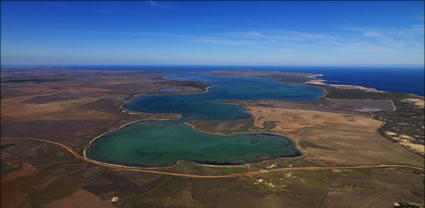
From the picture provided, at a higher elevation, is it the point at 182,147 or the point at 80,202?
the point at 182,147

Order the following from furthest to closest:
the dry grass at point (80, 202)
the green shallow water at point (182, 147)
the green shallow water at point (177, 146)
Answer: the green shallow water at point (177, 146) < the green shallow water at point (182, 147) < the dry grass at point (80, 202)

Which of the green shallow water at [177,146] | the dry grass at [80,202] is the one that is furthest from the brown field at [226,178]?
the green shallow water at [177,146]

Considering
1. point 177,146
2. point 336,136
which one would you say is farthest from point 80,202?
point 336,136

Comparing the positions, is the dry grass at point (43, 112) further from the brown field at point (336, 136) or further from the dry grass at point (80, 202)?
the brown field at point (336, 136)

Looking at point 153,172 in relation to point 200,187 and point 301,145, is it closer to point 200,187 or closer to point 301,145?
point 200,187

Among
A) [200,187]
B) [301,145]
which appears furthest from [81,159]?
[301,145]

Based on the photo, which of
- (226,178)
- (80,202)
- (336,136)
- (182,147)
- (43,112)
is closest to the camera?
(80,202)

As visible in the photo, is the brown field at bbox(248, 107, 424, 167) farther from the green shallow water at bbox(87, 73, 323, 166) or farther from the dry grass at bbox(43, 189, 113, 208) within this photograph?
the dry grass at bbox(43, 189, 113, 208)

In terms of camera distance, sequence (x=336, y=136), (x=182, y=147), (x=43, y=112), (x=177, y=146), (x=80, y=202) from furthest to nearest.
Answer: (x=43, y=112) → (x=336, y=136) → (x=177, y=146) → (x=182, y=147) → (x=80, y=202)

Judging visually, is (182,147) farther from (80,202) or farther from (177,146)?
(80,202)
